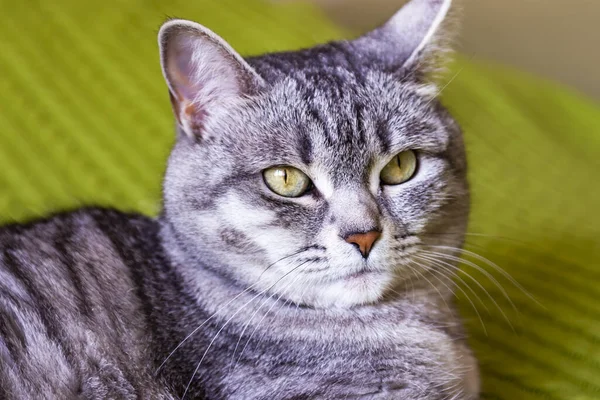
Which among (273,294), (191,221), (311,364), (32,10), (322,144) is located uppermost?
(32,10)

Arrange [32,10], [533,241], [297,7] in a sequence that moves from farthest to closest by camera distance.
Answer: [297,7], [32,10], [533,241]

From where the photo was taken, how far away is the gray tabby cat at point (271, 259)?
0.96m

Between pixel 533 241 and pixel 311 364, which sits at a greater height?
pixel 533 241

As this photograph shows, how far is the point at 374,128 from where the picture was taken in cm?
101

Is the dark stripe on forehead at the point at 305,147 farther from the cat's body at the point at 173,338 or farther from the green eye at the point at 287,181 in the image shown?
the cat's body at the point at 173,338

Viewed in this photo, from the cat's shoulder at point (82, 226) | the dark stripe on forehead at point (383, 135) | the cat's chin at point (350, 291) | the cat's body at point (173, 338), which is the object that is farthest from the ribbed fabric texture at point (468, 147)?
the dark stripe on forehead at point (383, 135)

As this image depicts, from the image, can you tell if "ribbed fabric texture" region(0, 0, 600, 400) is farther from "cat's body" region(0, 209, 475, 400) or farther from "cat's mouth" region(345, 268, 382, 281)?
"cat's mouth" region(345, 268, 382, 281)

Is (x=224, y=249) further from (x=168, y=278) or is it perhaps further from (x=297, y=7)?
(x=297, y=7)

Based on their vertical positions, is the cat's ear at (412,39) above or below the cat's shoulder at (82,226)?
above

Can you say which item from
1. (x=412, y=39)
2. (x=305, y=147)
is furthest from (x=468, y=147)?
(x=305, y=147)

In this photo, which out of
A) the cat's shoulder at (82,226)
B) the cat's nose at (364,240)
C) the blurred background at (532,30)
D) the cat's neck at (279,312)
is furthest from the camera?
the blurred background at (532,30)

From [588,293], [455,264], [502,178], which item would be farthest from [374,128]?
[502,178]

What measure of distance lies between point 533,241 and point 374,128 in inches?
31.3

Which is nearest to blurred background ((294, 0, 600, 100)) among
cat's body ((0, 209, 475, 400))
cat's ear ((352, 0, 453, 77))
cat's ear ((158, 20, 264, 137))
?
cat's ear ((352, 0, 453, 77))
